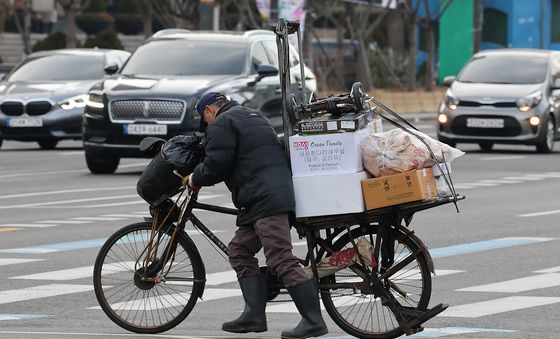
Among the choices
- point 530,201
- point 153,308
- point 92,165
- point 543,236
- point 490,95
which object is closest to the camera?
point 153,308

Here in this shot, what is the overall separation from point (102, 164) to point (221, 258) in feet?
30.9

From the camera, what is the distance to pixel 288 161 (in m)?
9.36

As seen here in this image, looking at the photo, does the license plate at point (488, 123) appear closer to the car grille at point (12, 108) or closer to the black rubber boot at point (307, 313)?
the car grille at point (12, 108)

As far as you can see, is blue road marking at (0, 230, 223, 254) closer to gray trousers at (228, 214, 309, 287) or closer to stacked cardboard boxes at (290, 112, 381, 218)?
gray trousers at (228, 214, 309, 287)

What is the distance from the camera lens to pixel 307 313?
909 cm

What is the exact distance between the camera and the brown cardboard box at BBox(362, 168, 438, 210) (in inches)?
355

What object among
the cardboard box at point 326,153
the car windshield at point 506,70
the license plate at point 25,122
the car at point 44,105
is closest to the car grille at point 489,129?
the car windshield at point 506,70

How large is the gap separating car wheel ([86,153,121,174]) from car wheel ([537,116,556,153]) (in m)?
7.97

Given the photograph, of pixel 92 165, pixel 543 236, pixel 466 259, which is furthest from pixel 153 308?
pixel 92 165

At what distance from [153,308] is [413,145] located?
1.77m

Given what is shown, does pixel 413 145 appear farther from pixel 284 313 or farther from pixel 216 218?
pixel 216 218

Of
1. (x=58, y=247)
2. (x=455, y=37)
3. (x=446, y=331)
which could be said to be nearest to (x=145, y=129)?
(x=58, y=247)

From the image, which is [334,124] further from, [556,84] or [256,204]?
[556,84]

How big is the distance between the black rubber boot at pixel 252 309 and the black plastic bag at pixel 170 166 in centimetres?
69
